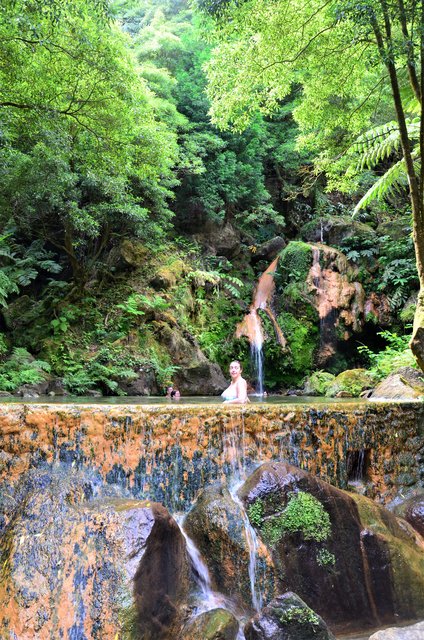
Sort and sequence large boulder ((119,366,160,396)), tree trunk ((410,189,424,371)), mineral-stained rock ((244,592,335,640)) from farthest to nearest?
1. large boulder ((119,366,160,396))
2. tree trunk ((410,189,424,371))
3. mineral-stained rock ((244,592,335,640))

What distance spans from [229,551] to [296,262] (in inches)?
490

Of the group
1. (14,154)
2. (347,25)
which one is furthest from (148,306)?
(347,25)

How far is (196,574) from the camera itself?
4578mm

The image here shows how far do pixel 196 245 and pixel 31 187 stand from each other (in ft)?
24.1

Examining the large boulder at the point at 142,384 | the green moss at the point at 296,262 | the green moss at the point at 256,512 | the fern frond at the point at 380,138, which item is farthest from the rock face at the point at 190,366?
the green moss at the point at 256,512

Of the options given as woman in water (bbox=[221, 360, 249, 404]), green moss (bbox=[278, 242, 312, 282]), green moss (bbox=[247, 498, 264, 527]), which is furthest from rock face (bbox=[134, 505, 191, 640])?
green moss (bbox=[278, 242, 312, 282])

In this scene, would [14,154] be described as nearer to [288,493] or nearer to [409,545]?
[288,493]

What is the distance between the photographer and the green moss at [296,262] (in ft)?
52.1

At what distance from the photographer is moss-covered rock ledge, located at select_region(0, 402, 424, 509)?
15.9ft

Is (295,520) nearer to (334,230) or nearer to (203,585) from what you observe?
(203,585)

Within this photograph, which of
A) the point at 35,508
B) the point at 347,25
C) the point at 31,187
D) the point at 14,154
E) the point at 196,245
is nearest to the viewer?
the point at 35,508

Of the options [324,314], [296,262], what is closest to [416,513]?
[324,314]

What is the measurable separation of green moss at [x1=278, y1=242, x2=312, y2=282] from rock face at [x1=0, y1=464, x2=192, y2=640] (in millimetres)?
12370

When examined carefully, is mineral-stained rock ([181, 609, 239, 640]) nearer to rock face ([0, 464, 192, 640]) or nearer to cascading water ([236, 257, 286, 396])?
rock face ([0, 464, 192, 640])
